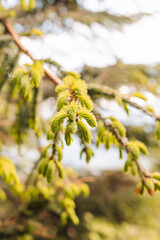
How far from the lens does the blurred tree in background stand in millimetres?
1048

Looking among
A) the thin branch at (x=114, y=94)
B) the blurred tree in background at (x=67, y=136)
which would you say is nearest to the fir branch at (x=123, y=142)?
the blurred tree in background at (x=67, y=136)

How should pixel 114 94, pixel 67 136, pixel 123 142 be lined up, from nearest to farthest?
pixel 67 136
pixel 123 142
pixel 114 94

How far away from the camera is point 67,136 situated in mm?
694

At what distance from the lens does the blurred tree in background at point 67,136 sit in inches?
41.2

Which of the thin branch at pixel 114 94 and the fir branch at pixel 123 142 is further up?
the thin branch at pixel 114 94

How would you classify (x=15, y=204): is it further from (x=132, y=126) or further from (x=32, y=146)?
(x=132, y=126)

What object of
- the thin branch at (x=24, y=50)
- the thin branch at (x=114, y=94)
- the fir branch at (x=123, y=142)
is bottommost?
the fir branch at (x=123, y=142)

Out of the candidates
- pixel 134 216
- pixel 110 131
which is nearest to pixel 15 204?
pixel 134 216

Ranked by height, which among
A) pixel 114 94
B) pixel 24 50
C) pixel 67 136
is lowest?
pixel 67 136

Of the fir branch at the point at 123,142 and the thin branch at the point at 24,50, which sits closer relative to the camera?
the fir branch at the point at 123,142

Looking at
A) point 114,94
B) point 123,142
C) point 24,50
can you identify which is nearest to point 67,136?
point 123,142

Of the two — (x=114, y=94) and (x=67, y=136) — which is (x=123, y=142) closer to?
(x=114, y=94)

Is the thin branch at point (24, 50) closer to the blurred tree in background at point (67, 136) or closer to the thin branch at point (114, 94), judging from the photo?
the blurred tree in background at point (67, 136)

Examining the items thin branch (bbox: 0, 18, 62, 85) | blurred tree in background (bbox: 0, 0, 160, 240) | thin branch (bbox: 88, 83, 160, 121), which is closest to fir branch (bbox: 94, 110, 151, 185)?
blurred tree in background (bbox: 0, 0, 160, 240)
